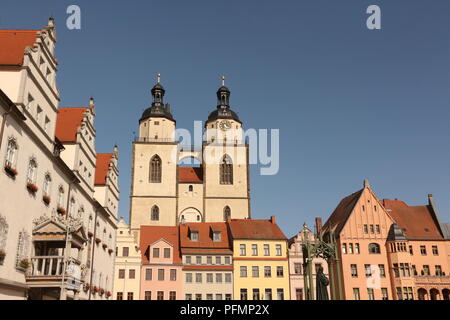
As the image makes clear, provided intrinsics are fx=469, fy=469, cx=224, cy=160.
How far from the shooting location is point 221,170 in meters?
81.0

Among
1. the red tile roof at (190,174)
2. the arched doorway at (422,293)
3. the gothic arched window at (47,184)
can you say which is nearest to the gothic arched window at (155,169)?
the red tile roof at (190,174)

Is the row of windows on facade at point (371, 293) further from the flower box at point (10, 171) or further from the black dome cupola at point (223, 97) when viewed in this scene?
the black dome cupola at point (223, 97)

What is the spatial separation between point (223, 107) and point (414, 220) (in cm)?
4122

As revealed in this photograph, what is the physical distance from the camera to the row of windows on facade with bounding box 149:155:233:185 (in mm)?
79250

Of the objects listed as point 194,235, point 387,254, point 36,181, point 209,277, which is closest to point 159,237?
point 194,235

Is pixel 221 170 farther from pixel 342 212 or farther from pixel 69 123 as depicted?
pixel 69 123

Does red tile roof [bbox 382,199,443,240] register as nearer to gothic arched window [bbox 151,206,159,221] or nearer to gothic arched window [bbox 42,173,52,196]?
gothic arched window [bbox 151,206,159,221]

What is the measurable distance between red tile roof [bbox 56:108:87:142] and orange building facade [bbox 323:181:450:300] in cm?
3414

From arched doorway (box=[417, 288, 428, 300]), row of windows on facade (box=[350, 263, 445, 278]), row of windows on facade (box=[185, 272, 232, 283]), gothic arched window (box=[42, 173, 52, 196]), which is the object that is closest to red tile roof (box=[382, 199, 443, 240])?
row of windows on facade (box=[350, 263, 445, 278])

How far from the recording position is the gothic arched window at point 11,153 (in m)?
22.0

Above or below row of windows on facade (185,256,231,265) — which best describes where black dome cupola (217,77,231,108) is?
above
